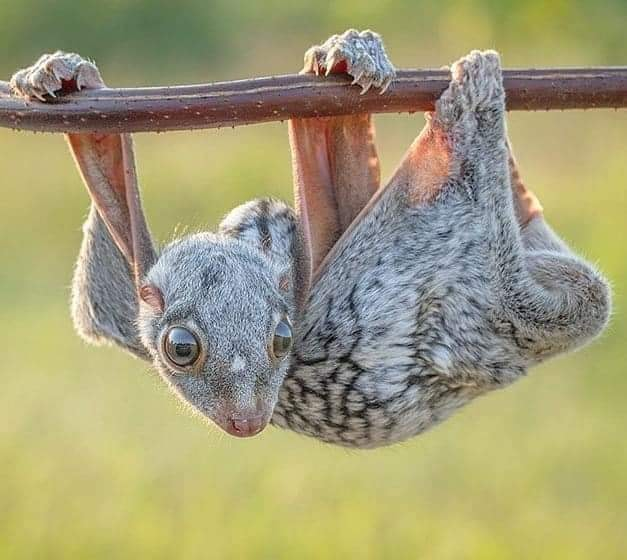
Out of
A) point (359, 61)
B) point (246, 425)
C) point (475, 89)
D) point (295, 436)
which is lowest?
point (295, 436)

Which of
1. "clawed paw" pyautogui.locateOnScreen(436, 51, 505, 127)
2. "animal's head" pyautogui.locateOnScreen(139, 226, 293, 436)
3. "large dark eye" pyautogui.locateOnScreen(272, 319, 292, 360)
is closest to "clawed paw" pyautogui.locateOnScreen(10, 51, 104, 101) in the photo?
"animal's head" pyautogui.locateOnScreen(139, 226, 293, 436)

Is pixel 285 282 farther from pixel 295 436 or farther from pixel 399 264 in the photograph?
pixel 295 436

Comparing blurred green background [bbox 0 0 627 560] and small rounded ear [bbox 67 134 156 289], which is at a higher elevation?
small rounded ear [bbox 67 134 156 289]

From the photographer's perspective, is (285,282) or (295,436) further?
(295,436)

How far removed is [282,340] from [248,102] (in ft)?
2.46

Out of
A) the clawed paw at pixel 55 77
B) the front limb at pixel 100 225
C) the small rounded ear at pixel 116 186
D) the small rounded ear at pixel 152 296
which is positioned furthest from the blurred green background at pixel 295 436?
the clawed paw at pixel 55 77

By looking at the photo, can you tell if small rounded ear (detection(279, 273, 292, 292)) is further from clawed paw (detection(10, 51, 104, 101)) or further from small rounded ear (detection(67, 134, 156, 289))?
clawed paw (detection(10, 51, 104, 101))

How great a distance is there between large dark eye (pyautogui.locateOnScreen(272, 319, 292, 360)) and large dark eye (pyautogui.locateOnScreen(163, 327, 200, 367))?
0.76 feet

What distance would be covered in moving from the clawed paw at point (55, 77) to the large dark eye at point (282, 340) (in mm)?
1016

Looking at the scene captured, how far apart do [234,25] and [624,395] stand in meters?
11.5

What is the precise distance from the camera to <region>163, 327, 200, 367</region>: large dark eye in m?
4.30

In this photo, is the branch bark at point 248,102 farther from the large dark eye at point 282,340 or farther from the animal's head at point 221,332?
the large dark eye at point 282,340

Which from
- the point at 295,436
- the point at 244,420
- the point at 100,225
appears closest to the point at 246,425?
the point at 244,420

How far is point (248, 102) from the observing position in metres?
4.45
